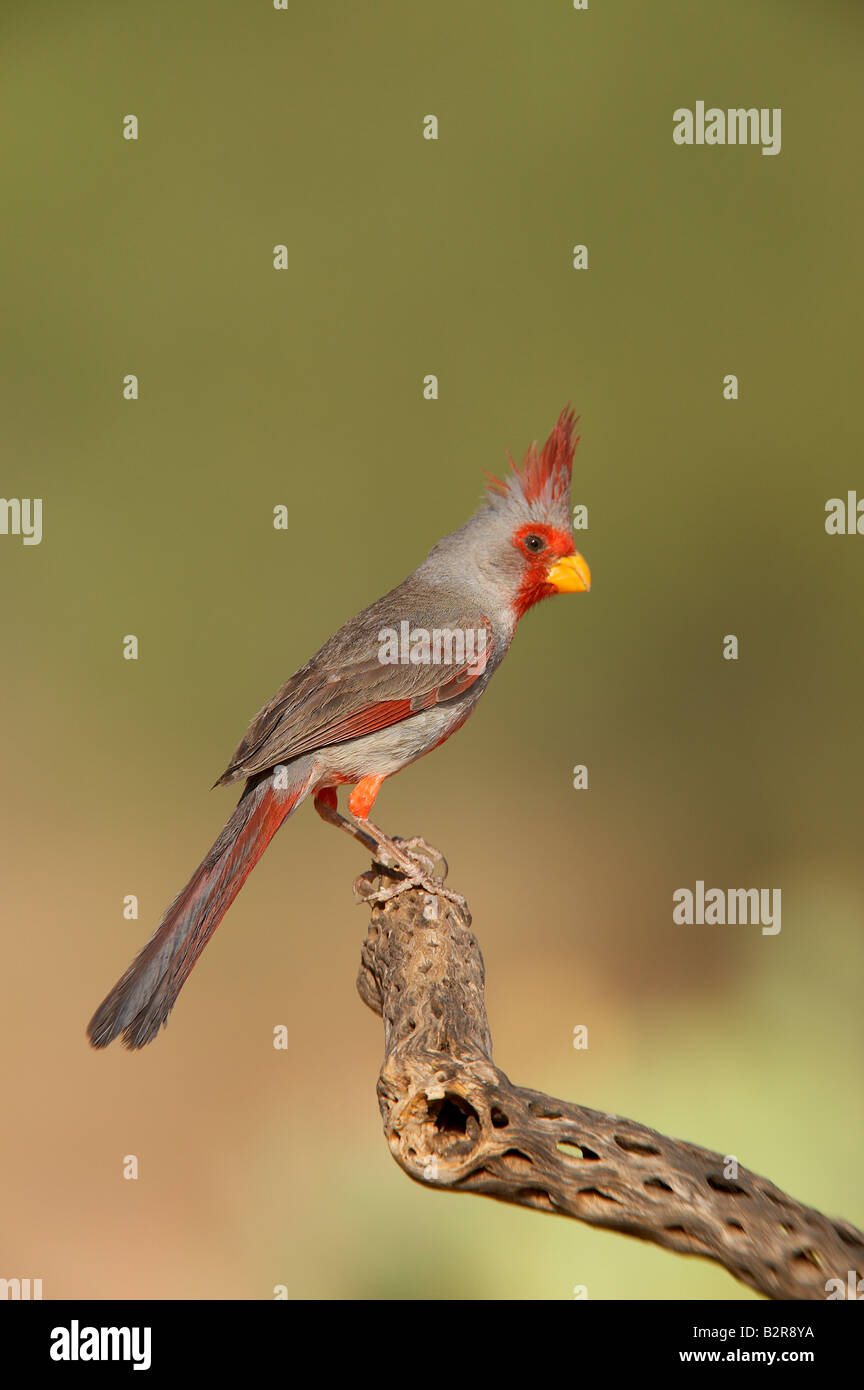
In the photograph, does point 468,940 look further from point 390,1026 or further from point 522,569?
point 522,569

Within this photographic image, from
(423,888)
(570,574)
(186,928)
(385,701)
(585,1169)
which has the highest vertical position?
(570,574)

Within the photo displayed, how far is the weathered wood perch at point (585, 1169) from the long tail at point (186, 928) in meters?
0.63

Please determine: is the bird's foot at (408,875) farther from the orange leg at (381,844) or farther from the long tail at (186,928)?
the long tail at (186,928)

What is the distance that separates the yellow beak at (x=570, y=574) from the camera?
4.15 meters

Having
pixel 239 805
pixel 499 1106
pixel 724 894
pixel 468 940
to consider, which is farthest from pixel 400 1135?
pixel 724 894

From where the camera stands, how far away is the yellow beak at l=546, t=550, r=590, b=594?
4.15m

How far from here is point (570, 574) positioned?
4.15 m

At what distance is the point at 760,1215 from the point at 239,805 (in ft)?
6.50

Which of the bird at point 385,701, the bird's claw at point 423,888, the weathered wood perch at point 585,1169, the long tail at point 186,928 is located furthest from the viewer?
the bird's claw at point 423,888

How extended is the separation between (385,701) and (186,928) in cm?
99
